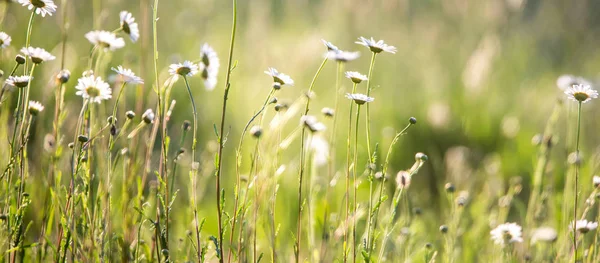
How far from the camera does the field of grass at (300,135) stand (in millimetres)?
1255

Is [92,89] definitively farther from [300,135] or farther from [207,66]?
[300,135]

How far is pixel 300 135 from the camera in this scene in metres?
2.97

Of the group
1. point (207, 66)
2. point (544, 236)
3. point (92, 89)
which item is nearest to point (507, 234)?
point (544, 236)

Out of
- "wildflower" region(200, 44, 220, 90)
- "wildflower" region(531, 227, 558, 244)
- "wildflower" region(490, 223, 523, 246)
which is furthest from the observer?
"wildflower" region(531, 227, 558, 244)

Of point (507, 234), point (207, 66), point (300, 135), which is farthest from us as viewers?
point (300, 135)

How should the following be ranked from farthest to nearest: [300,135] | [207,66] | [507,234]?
1. [300,135]
2. [507,234]
3. [207,66]

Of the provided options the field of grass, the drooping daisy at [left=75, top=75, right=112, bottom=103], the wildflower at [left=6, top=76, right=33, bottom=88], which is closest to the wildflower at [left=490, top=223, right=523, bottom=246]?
the field of grass

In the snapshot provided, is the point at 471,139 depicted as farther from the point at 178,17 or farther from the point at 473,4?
the point at 178,17

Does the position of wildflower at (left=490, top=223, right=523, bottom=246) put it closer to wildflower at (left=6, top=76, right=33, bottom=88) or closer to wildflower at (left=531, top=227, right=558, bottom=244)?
wildflower at (left=531, top=227, right=558, bottom=244)

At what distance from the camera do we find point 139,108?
1737 mm

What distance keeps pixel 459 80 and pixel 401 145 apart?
1062 mm

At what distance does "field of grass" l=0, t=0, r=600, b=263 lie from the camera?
1255 millimetres

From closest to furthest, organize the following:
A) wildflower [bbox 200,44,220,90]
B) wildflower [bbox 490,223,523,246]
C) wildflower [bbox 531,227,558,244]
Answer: wildflower [bbox 200,44,220,90] < wildflower [bbox 490,223,523,246] < wildflower [bbox 531,227,558,244]

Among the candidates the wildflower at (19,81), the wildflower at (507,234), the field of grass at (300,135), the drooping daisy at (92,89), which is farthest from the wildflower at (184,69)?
the wildflower at (507,234)
